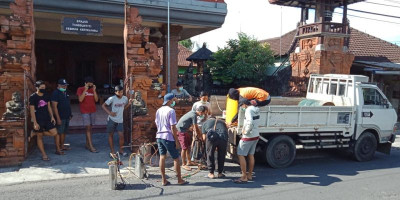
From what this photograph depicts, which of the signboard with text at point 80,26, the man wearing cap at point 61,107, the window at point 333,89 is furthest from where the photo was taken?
the signboard with text at point 80,26

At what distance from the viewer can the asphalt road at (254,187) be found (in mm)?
5445

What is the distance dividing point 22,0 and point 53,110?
8.51 feet

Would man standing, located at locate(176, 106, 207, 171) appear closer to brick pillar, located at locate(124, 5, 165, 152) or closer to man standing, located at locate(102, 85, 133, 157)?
brick pillar, located at locate(124, 5, 165, 152)

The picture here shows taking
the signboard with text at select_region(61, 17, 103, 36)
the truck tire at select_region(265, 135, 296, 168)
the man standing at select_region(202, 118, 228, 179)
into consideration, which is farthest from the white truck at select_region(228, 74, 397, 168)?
the signboard with text at select_region(61, 17, 103, 36)

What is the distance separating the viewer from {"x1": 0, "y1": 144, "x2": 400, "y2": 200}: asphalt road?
5.45 metres

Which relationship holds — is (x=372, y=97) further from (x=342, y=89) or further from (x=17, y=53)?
(x=17, y=53)

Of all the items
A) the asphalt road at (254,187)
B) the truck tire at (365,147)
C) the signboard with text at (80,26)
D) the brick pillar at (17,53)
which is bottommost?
the asphalt road at (254,187)

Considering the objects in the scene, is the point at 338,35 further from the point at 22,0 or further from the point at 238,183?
the point at 22,0

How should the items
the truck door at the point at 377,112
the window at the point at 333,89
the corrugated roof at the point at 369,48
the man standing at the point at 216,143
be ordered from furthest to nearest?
the corrugated roof at the point at 369,48 → the window at the point at 333,89 → the truck door at the point at 377,112 → the man standing at the point at 216,143

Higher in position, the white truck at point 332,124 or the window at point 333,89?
the window at point 333,89

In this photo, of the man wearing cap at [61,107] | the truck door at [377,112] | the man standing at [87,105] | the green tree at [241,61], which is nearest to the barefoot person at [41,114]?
the man wearing cap at [61,107]

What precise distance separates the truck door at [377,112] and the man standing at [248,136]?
3442 mm

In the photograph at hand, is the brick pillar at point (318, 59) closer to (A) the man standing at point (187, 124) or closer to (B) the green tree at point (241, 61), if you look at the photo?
(B) the green tree at point (241, 61)

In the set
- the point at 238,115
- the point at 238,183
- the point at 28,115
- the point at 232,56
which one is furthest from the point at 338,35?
the point at 28,115
